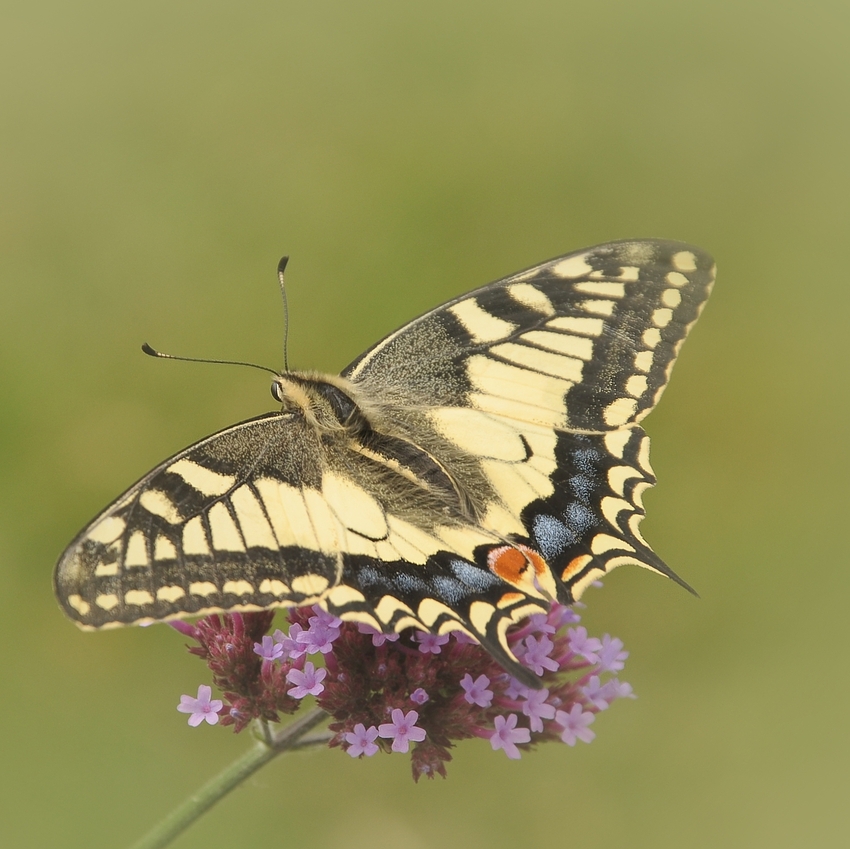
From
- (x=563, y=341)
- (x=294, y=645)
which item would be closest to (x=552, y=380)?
(x=563, y=341)

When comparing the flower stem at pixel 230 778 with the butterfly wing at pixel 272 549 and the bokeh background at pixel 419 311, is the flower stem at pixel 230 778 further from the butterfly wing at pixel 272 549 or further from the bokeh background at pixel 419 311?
the bokeh background at pixel 419 311

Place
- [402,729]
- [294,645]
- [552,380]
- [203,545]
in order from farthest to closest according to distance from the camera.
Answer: [552,380], [294,645], [402,729], [203,545]

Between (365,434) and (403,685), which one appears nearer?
(403,685)

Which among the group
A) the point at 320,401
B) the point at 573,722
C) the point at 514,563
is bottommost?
the point at 573,722

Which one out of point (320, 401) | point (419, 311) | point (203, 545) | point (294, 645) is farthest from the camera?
point (419, 311)

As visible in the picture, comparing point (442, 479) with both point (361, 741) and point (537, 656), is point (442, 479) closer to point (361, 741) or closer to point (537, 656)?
point (537, 656)

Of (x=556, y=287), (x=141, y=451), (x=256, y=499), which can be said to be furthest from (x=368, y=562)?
(x=141, y=451)
